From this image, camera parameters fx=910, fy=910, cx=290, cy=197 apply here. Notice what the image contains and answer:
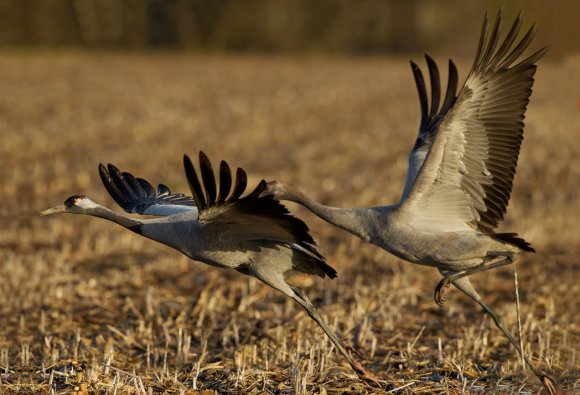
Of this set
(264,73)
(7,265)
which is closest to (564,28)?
(7,265)

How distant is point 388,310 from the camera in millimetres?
7395

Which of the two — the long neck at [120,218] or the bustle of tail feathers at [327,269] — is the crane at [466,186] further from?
the long neck at [120,218]

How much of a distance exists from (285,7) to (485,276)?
47.8 m

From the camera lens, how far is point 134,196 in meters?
6.38

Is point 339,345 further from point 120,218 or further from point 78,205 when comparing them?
point 78,205

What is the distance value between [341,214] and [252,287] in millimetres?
2832

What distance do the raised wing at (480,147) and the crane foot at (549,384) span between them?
41.1 inches

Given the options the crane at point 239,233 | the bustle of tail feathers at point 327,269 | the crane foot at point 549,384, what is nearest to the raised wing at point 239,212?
the crane at point 239,233

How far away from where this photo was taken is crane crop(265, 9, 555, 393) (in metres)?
5.39

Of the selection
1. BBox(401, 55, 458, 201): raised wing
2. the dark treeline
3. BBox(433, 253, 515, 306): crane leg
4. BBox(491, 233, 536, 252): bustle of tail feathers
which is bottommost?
BBox(433, 253, 515, 306): crane leg

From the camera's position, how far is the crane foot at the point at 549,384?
516 cm

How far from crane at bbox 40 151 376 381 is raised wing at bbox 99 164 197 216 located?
19cm

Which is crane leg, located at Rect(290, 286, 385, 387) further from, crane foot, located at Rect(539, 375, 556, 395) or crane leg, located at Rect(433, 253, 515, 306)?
crane foot, located at Rect(539, 375, 556, 395)

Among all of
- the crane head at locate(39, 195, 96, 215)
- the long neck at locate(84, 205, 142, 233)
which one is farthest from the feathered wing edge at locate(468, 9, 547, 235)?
the crane head at locate(39, 195, 96, 215)
